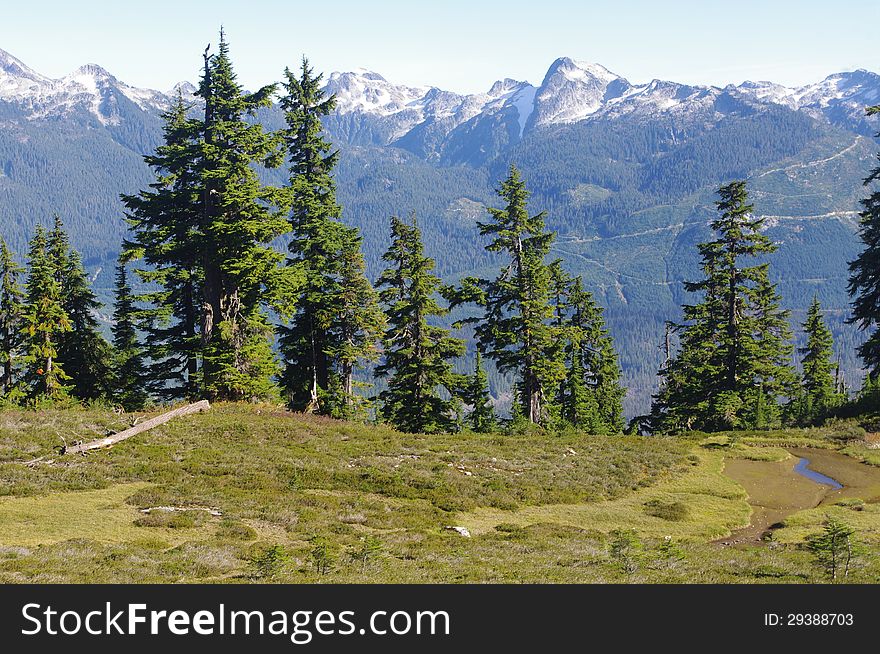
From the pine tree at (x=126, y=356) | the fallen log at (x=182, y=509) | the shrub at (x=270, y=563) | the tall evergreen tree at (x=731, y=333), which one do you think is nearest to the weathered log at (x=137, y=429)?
the fallen log at (x=182, y=509)

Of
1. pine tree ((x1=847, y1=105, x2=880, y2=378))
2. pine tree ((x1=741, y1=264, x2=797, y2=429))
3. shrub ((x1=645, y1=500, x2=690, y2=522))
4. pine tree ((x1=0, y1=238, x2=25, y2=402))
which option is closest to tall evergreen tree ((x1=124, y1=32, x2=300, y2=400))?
pine tree ((x1=0, y1=238, x2=25, y2=402))

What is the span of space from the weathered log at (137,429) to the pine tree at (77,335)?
843 inches

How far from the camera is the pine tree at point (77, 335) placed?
50.4 meters

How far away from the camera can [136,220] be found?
117 feet

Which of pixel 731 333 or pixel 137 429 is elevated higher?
pixel 731 333

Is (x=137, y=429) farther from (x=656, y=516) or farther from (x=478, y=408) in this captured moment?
(x=478, y=408)

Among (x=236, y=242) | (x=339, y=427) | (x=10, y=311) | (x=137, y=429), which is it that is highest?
(x=236, y=242)

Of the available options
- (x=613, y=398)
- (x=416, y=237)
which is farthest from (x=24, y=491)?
(x=613, y=398)

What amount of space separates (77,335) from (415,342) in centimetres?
2533

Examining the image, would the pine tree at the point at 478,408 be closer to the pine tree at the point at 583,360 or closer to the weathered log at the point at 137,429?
the pine tree at the point at 583,360

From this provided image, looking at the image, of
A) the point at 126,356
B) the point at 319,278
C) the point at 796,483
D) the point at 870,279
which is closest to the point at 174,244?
the point at 319,278

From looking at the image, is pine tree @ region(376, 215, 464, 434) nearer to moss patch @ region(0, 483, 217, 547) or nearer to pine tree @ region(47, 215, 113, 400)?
moss patch @ region(0, 483, 217, 547)

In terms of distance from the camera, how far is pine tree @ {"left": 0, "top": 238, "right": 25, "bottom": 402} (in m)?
47.5

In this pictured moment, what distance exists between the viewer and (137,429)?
93.7ft
